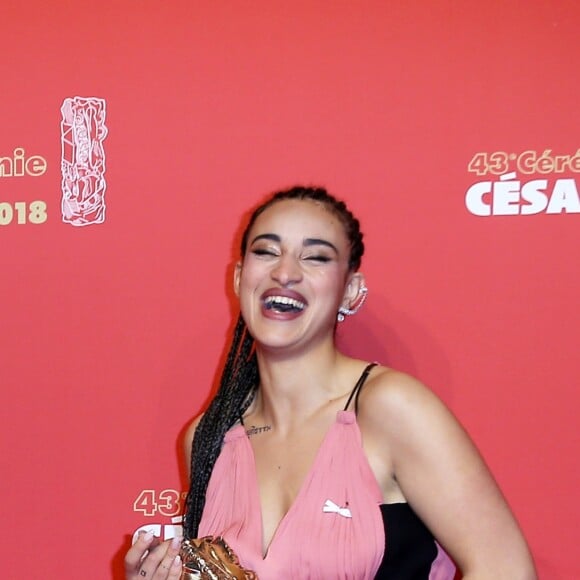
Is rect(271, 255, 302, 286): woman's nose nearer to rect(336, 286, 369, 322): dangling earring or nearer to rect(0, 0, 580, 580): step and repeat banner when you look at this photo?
rect(336, 286, 369, 322): dangling earring

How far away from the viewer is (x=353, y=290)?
1588 millimetres

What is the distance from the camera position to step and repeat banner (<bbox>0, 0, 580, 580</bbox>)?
174cm

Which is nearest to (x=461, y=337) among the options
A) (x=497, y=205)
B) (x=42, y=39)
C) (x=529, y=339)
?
(x=529, y=339)

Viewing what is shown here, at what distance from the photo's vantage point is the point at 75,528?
1.94 metres

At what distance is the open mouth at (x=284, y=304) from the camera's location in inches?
58.5

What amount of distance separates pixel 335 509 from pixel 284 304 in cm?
32

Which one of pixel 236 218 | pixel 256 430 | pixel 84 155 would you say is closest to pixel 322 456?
pixel 256 430

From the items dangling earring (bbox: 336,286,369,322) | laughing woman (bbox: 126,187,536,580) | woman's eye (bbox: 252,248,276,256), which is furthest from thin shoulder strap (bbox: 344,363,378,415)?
woman's eye (bbox: 252,248,276,256)

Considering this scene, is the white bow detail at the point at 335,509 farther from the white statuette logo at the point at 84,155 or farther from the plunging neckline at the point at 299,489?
the white statuette logo at the point at 84,155

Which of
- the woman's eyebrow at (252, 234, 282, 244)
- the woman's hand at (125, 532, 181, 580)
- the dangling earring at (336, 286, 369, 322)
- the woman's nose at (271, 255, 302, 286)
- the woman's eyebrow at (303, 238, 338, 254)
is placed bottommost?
the woman's hand at (125, 532, 181, 580)

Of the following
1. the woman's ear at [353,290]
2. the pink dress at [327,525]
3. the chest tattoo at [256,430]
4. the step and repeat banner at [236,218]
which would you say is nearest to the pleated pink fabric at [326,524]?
the pink dress at [327,525]

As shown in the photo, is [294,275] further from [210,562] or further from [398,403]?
[210,562]

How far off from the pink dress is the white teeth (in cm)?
18

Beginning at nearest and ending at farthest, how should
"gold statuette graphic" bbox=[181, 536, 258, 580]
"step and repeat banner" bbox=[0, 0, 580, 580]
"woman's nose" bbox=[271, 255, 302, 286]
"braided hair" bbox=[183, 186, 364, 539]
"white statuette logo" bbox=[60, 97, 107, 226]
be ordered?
"gold statuette graphic" bbox=[181, 536, 258, 580]
"woman's nose" bbox=[271, 255, 302, 286]
"braided hair" bbox=[183, 186, 364, 539]
"step and repeat banner" bbox=[0, 0, 580, 580]
"white statuette logo" bbox=[60, 97, 107, 226]
